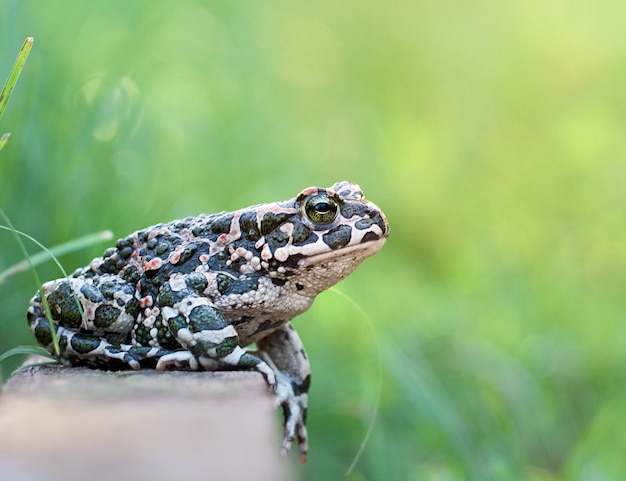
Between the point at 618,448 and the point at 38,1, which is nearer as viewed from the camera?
the point at 618,448

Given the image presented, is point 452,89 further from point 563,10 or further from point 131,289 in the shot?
point 131,289

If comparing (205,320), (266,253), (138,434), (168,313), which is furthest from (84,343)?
(138,434)

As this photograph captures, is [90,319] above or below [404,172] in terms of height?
above

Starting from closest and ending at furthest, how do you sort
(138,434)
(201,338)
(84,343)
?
(138,434)
(201,338)
(84,343)

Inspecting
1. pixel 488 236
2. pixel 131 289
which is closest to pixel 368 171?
pixel 488 236

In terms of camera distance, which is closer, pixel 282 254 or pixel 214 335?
pixel 214 335

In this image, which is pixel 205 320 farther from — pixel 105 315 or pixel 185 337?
pixel 105 315
